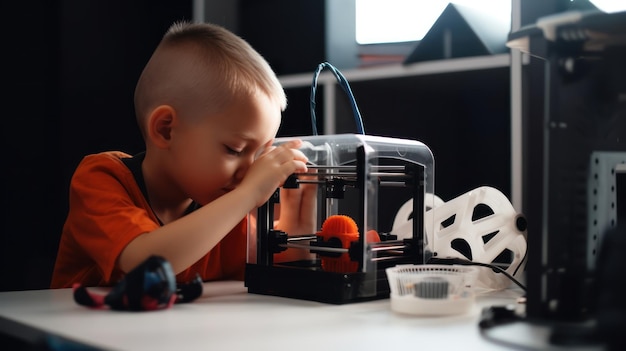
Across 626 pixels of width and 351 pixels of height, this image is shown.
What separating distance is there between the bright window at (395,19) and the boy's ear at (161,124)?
102 cm

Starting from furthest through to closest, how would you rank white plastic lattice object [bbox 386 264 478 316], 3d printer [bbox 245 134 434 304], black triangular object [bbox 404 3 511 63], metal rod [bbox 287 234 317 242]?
black triangular object [bbox 404 3 511 63]
metal rod [bbox 287 234 317 242]
3d printer [bbox 245 134 434 304]
white plastic lattice object [bbox 386 264 478 316]

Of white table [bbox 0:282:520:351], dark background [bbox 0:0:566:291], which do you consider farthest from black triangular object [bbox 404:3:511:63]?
white table [bbox 0:282:520:351]

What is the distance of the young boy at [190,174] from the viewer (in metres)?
0.93

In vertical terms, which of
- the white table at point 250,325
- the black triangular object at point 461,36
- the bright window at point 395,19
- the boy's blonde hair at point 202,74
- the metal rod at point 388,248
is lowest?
the white table at point 250,325

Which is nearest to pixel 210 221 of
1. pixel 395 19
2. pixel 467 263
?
pixel 467 263

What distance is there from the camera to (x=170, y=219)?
117 cm

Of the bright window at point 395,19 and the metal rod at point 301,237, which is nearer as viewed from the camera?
the metal rod at point 301,237

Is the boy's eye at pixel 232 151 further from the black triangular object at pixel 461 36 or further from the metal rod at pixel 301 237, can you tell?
the black triangular object at pixel 461 36

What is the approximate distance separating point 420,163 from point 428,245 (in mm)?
127

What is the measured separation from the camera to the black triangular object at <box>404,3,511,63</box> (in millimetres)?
1731

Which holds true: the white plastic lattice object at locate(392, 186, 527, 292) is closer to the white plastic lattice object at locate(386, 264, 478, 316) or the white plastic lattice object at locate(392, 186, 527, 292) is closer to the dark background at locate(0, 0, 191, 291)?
the white plastic lattice object at locate(386, 264, 478, 316)

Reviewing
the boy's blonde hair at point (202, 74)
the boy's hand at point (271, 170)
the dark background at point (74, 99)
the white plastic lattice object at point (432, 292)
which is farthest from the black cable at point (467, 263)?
the dark background at point (74, 99)

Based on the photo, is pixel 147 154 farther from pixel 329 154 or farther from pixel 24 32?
pixel 24 32

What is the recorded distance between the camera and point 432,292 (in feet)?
2.60
